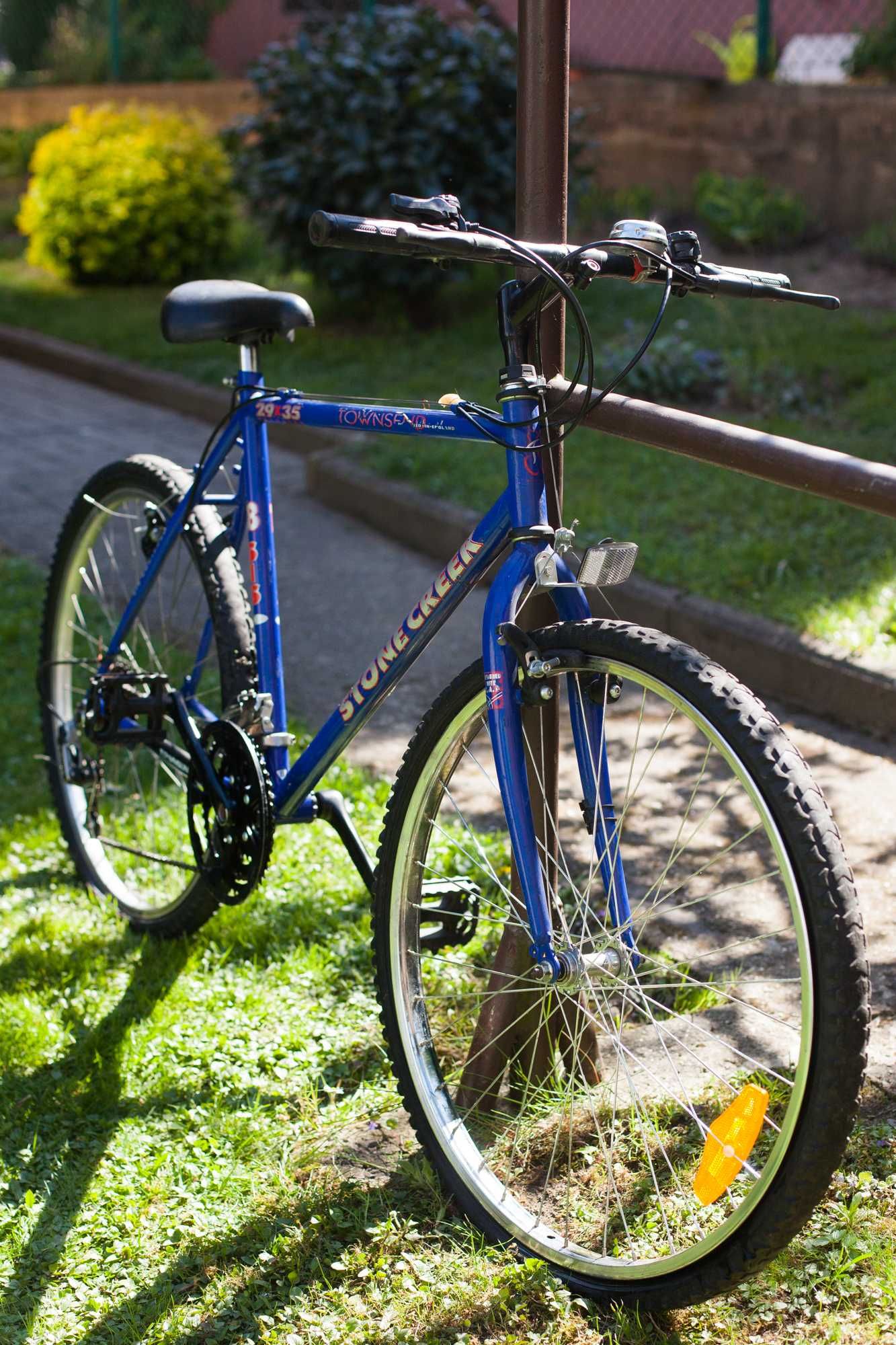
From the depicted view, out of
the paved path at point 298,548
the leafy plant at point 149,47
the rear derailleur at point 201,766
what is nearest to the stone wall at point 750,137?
the paved path at point 298,548

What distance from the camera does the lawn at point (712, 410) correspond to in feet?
16.5

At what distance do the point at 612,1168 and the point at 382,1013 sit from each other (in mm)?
488

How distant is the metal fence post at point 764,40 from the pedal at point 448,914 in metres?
8.89

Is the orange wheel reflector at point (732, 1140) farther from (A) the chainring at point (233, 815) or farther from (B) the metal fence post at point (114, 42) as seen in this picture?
(B) the metal fence post at point (114, 42)

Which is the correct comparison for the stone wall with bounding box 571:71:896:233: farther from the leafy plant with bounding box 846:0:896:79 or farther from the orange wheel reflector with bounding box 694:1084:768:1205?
the orange wheel reflector with bounding box 694:1084:768:1205

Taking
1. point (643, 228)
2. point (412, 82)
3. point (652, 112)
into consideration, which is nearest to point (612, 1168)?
point (643, 228)

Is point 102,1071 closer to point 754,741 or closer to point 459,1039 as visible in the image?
point 459,1039

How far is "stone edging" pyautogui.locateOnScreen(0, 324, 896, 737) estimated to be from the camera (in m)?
4.39

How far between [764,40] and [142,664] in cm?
822

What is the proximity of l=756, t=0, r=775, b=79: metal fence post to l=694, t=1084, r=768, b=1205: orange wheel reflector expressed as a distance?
370 inches

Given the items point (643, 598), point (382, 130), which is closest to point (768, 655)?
point (643, 598)

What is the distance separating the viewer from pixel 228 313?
9.81 ft

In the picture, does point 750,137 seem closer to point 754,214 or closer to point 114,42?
point 754,214

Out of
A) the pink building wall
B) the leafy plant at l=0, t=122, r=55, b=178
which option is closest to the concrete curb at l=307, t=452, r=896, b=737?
the pink building wall
